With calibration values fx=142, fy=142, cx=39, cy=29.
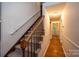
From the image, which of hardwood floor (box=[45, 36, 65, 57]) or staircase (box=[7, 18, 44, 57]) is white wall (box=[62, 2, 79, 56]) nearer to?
hardwood floor (box=[45, 36, 65, 57])

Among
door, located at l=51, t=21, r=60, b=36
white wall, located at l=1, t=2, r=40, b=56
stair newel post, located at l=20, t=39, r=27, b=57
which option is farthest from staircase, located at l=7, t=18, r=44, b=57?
door, located at l=51, t=21, r=60, b=36

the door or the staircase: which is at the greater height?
the door

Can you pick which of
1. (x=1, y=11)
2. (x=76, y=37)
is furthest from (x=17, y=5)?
(x=76, y=37)

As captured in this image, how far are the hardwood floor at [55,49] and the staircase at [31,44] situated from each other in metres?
0.19

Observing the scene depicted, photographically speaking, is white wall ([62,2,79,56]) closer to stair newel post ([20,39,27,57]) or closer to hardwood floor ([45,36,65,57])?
hardwood floor ([45,36,65,57])

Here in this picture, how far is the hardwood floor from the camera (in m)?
1.89

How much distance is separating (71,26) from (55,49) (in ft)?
1.45

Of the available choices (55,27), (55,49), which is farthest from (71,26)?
(55,49)

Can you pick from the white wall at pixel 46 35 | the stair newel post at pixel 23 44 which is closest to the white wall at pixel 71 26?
the white wall at pixel 46 35

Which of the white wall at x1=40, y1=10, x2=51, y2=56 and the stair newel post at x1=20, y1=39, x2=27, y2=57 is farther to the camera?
the white wall at x1=40, y1=10, x2=51, y2=56

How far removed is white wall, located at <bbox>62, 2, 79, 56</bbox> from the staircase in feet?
1.16

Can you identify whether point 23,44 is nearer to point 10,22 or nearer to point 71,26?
point 10,22

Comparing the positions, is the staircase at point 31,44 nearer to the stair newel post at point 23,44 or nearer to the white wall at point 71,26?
the stair newel post at point 23,44

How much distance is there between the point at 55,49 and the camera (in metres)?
1.93
